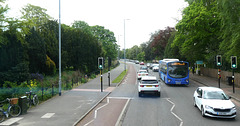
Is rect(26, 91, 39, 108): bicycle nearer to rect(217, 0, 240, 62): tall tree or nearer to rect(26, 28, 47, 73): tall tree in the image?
rect(26, 28, 47, 73): tall tree

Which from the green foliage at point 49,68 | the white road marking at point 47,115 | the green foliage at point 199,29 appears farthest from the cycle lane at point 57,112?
the green foliage at point 199,29

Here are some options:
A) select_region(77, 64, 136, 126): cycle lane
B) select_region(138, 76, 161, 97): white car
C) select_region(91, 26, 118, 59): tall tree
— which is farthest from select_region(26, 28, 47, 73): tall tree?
select_region(91, 26, 118, 59): tall tree

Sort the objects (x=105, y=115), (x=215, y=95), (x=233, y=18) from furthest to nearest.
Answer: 1. (x=233, y=18)
2. (x=215, y=95)
3. (x=105, y=115)

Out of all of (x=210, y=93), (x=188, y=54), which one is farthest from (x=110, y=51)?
(x=210, y=93)

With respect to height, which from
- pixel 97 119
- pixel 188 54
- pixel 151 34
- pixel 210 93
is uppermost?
pixel 151 34

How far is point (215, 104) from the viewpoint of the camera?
436 inches

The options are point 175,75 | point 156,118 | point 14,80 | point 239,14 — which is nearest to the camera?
point 156,118

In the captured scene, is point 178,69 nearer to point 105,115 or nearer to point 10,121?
point 105,115

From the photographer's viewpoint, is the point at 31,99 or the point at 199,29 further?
the point at 199,29

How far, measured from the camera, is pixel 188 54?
36.6 m

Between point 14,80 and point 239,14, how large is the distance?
2124 cm

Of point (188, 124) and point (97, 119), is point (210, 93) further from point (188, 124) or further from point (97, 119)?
point (97, 119)

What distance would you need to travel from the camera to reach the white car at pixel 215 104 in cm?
1072

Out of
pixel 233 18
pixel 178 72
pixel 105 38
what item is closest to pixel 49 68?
pixel 178 72
